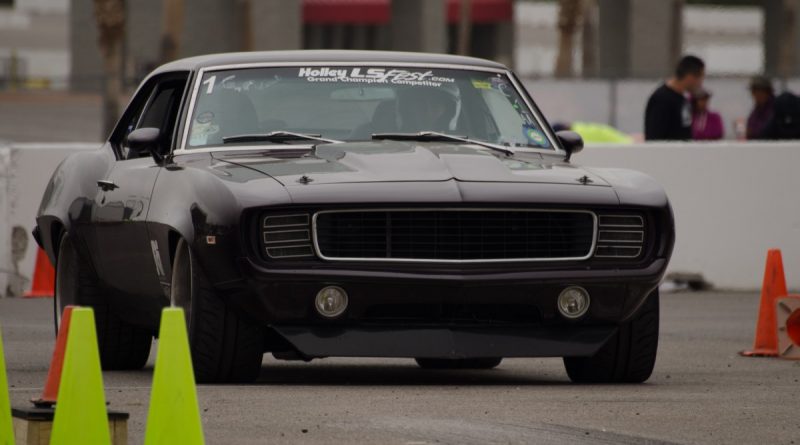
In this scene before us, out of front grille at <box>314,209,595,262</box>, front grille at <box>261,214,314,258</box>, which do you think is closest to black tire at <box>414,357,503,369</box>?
front grille at <box>314,209,595,262</box>

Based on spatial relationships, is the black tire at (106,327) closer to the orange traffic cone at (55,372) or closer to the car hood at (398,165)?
the car hood at (398,165)

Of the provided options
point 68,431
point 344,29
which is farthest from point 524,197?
point 344,29

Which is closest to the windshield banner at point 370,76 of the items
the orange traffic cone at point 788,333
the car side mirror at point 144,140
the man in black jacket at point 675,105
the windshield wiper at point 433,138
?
the windshield wiper at point 433,138

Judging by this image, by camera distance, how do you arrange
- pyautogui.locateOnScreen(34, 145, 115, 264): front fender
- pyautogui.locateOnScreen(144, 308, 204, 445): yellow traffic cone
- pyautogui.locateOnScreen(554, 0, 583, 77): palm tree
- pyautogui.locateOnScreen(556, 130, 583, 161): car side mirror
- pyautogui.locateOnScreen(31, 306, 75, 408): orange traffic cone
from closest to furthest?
pyautogui.locateOnScreen(144, 308, 204, 445): yellow traffic cone < pyautogui.locateOnScreen(31, 306, 75, 408): orange traffic cone < pyautogui.locateOnScreen(556, 130, 583, 161): car side mirror < pyautogui.locateOnScreen(34, 145, 115, 264): front fender < pyautogui.locateOnScreen(554, 0, 583, 77): palm tree

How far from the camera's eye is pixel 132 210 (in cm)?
881

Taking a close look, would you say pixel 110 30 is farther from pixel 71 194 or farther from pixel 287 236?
pixel 287 236

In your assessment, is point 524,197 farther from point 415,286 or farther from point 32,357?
point 32,357

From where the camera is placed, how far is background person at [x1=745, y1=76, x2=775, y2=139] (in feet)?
62.7

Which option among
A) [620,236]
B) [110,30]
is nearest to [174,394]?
[620,236]

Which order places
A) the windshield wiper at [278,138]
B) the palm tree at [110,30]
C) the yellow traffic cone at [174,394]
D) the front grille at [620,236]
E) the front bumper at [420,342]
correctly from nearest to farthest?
the yellow traffic cone at [174,394], the front bumper at [420,342], the front grille at [620,236], the windshield wiper at [278,138], the palm tree at [110,30]

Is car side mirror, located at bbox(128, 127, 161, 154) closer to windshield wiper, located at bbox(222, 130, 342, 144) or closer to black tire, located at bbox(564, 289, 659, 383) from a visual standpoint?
windshield wiper, located at bbox(222, 130, 342, 144)

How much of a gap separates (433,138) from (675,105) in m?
7.81

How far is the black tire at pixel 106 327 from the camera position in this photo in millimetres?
9586

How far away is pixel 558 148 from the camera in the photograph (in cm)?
939
